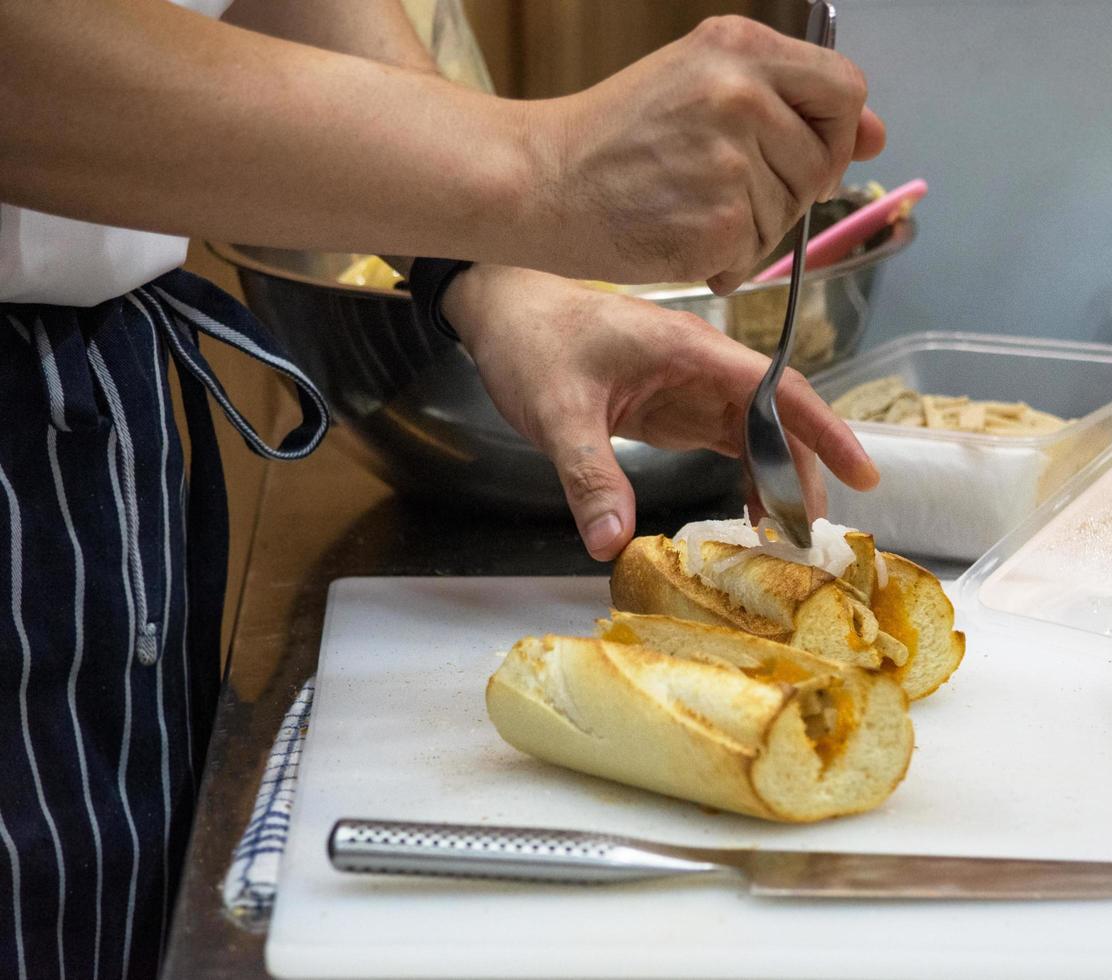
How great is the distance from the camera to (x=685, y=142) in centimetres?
66

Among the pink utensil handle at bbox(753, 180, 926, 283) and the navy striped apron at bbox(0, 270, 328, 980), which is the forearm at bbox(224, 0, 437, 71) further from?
the pink utensil handle at bbox(753, 180, 926, 283)

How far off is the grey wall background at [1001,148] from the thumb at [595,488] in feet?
2.79

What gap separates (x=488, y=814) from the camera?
69 centimetres

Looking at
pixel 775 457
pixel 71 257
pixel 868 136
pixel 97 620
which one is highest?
pixel 868 136

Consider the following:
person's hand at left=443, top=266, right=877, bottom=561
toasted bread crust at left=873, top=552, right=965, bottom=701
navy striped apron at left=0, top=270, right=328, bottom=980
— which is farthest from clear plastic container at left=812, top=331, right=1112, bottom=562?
navy striped apron at left=0, top=270, right=328, bottom=980

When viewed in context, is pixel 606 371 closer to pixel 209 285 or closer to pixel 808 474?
pixel 808 474

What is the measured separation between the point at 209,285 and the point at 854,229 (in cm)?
65

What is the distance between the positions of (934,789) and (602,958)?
0.79 feet

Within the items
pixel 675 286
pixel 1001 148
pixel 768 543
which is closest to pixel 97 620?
pixel 768 543

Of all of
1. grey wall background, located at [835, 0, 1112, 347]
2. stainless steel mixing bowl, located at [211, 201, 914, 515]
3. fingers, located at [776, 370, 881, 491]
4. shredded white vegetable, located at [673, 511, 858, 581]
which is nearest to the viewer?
shredded white vegetable, located at [673, 511, 858, 581]

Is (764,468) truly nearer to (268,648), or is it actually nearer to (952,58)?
(268,648)

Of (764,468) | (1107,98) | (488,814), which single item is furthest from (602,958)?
(1107,98)

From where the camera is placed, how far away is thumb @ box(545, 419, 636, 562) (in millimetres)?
864

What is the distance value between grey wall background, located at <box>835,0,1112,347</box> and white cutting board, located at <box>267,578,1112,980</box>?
2.52 feet
